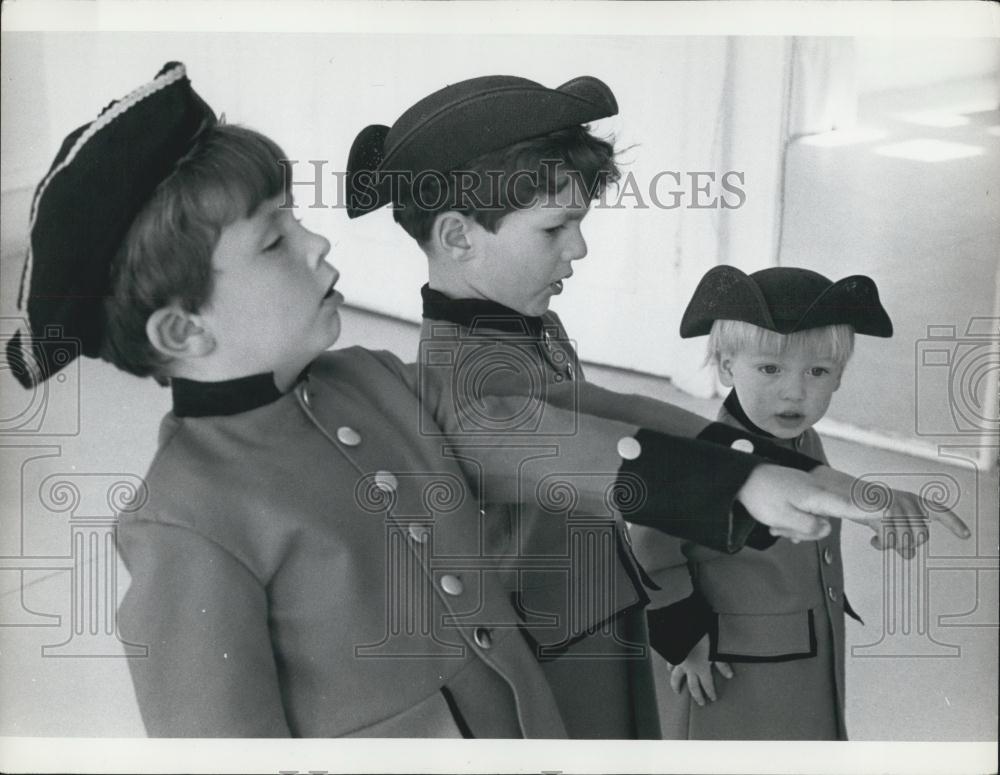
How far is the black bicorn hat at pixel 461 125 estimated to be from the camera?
4.40ft

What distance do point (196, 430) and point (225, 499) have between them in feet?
0.29

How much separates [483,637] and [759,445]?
1.27ft

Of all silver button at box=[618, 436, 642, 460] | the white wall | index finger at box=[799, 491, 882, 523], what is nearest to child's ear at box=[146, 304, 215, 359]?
silver button at box=[618, 436, 642, 460]

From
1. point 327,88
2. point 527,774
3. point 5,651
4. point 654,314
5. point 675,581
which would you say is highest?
point 327,88

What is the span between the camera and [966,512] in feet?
4.71

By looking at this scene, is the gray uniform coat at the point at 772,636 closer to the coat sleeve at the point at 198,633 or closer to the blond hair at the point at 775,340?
the blond hair at the point at 775,340

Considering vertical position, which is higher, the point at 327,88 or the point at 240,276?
the point at 327,88

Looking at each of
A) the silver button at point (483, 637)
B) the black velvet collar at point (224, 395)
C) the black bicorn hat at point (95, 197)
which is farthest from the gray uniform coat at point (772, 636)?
the black bicorn hat at point (95, 197)

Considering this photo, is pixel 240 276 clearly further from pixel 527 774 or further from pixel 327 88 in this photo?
pixel 527 774

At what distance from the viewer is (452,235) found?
1.36 meters

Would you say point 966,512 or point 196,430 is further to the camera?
point 966,512

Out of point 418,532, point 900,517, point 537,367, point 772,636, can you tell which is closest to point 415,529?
point 418,532

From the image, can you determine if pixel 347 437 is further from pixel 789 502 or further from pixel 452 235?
pixel 789 502

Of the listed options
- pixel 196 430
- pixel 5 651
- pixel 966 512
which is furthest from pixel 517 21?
pixel 5 651
